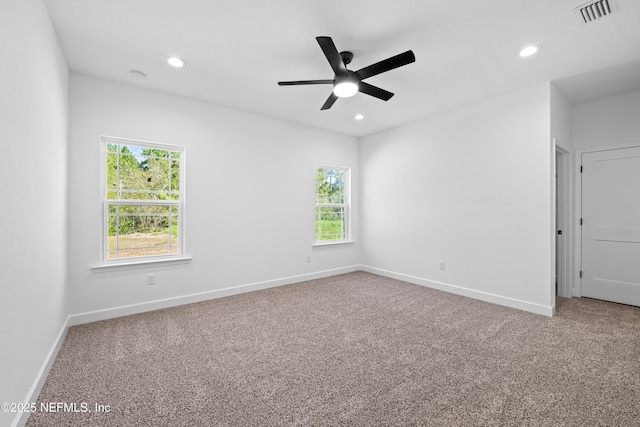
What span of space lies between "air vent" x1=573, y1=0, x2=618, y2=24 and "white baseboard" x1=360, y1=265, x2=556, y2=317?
2833mm

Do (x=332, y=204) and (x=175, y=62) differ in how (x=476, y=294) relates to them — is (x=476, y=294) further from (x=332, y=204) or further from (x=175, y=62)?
(x=175, y=62)

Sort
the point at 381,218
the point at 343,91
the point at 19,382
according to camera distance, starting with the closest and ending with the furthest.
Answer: the point at 19,382 < the point at 343,91 < the point at 381,218

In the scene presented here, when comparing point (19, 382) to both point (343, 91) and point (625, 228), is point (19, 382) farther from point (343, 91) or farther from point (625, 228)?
point (625, 228)

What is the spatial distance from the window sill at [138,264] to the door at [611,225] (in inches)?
213

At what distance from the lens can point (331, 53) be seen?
2209 mm

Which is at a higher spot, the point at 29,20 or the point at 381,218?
the point at 29,20

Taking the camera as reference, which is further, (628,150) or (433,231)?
(433,231)

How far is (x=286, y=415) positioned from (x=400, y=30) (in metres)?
2.93

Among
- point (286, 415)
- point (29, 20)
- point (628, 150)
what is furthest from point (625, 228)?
point (29, 20)

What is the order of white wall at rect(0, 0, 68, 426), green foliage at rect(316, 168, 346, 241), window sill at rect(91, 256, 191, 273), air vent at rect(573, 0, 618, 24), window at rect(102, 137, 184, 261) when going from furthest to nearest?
green foliage at rect(316, 168, 346, 241) < window at rect(102, 137, 184, 261) < window sill at rect(91, 256, 191, 273) < air vent at rect(573, 0, 618, 24) < white wall at rect(0, 0, 68, 426)

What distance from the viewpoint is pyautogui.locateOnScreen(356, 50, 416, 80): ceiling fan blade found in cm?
219

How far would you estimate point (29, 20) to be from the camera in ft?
5.71

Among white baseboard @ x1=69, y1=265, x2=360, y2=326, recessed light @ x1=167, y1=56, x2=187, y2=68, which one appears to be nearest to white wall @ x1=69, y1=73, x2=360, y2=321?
white baseboard @ x1=69, y1=265, x2=360, y2=326

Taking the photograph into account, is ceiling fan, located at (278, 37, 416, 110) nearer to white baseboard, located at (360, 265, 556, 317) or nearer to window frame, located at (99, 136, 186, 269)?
window frame, located at (99, 136, 186, 269)
